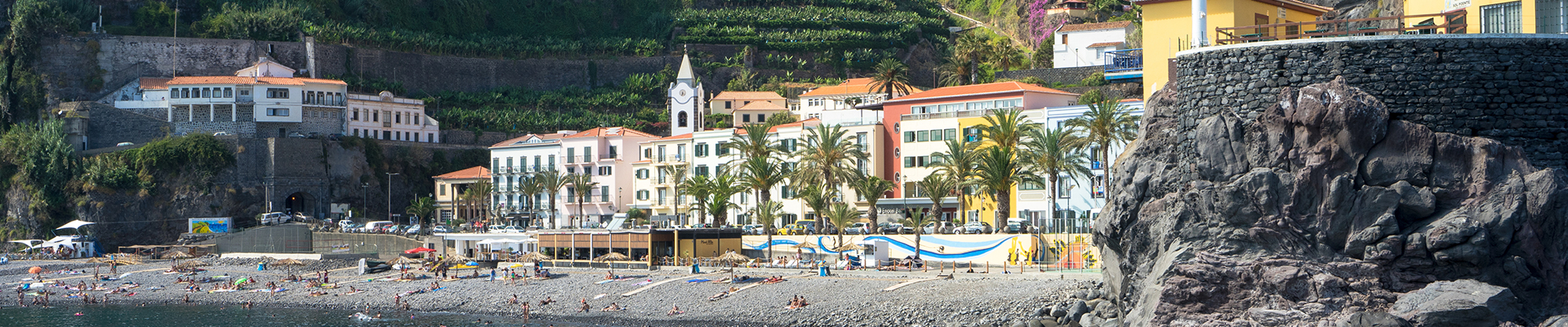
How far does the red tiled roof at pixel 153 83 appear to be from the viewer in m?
79.0

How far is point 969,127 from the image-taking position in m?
58.6

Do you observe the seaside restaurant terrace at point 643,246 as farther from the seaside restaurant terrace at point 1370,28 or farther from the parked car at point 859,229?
the seaside restaurant terrace at point 1370,28

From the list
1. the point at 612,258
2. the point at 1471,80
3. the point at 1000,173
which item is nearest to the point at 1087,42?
the point at 1000,173

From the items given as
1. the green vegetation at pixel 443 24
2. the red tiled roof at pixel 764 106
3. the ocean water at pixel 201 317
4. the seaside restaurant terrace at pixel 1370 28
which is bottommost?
the ocean water at pixel 201 317

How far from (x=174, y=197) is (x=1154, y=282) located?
214ft

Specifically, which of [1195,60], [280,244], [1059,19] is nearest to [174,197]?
[280,244]

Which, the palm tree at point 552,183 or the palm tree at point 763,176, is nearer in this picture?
the palm tree at point 763,176

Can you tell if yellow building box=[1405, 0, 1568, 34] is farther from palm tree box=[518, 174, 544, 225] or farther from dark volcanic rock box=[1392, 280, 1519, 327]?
palm tree box=[518, 174, 544, 225]

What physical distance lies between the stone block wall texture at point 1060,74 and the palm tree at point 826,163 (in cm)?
2247

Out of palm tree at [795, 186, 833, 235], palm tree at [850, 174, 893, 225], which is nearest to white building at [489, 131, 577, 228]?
palm tree at [795, 186, 833, 235]

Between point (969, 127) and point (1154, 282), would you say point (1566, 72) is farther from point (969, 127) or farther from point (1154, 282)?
point (969, 127)

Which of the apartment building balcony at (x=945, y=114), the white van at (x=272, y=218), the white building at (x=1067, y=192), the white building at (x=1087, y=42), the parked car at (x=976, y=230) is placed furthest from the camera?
the white building at (x=1087, y=42)

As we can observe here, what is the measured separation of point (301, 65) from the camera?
286 ft

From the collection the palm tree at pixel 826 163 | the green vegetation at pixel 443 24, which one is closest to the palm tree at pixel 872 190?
the palm tree at pixel 826 163
